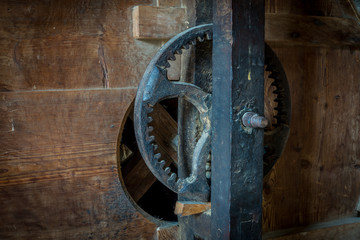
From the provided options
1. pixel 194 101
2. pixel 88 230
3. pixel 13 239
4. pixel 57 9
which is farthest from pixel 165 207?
pixel 57 9

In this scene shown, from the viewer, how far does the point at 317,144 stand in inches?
74.4

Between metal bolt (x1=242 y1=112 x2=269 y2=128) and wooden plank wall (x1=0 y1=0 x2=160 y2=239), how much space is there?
0.60m

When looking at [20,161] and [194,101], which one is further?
[20,161]

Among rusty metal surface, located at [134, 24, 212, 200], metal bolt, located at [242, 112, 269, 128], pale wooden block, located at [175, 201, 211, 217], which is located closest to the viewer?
metal bolt, located at [242, 112, 269, 128]

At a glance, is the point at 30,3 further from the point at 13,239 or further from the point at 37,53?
the point at 13,239

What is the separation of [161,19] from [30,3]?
1.67 ft

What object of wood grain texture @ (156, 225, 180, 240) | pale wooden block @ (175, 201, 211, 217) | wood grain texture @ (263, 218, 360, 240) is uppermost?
pale wooden block @ (175, 201, 211, 217)

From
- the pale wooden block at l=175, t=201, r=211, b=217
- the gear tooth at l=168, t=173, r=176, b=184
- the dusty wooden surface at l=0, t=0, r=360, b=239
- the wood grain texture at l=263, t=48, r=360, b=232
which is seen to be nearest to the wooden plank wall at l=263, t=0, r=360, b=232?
the wood grain texture at l=263, t=48, r=360, b=232

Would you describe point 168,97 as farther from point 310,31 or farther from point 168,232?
point 310,31

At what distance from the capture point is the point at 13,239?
4.53 feet

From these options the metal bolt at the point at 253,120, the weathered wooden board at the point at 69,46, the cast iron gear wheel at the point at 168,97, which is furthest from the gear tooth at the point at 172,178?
the weathered wooden board at the point at 69,46

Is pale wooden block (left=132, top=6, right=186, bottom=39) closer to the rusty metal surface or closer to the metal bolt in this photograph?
the rusty metal surface

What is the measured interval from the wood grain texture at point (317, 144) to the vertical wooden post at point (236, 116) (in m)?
0.70

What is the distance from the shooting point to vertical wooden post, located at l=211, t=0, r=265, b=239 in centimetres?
107
